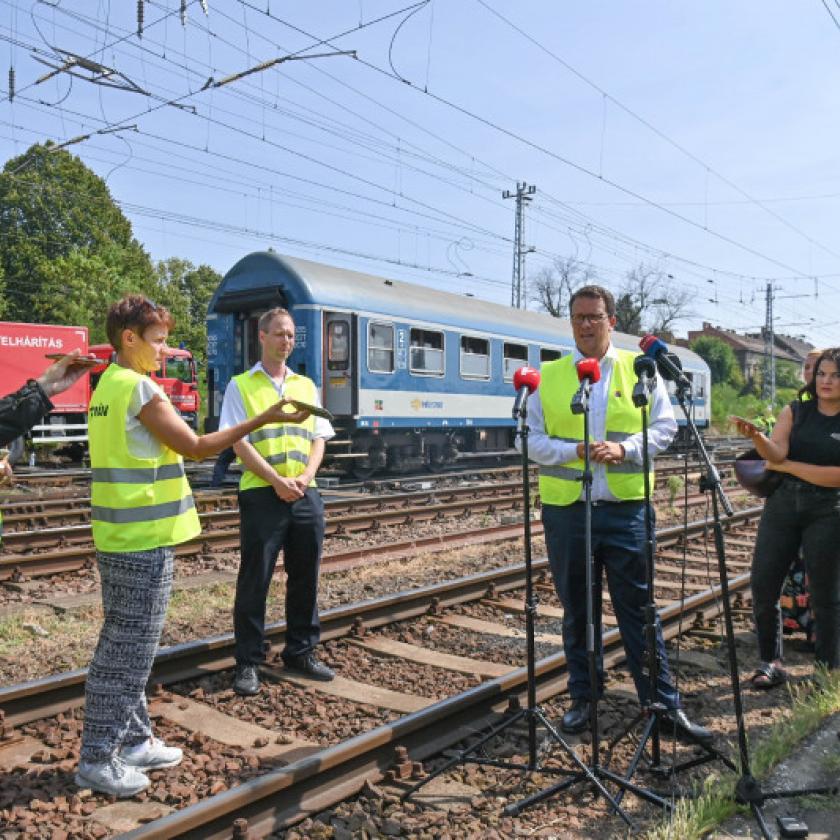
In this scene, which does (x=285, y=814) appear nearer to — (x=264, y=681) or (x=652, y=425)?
(x=264, y=681)

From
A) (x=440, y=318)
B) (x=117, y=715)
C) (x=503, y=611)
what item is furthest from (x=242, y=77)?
(x=117, y=715)

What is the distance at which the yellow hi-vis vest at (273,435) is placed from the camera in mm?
4902

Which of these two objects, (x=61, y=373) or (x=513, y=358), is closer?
(x=61, y=373)

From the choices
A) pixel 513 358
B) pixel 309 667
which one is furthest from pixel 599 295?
pixel 513 358

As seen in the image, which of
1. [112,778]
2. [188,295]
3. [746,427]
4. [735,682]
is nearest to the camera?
[735,682]

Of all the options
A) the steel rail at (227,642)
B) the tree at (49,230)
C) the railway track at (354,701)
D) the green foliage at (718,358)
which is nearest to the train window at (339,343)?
the steel rail at (227,642)

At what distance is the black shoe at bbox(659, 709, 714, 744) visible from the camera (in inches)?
163

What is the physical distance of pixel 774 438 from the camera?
5.06 meters

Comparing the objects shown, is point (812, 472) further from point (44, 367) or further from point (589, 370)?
point (44, 367)

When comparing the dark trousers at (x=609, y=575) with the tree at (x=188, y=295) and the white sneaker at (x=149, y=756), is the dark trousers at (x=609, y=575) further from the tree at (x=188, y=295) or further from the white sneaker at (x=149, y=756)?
the tree at (x=188, y=295)

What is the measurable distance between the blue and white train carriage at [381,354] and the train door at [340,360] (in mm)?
18

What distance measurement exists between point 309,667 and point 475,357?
1411cm

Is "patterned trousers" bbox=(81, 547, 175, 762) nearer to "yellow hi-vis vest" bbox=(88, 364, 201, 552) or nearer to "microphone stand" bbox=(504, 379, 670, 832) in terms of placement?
"yellow hi-vis vest" bbox=(88, 364, 201, 552)

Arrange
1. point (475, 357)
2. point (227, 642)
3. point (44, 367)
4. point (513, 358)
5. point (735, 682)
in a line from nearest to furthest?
point (735, 682) → point (227, 642) → point (475, 357) → point (513, 358) → point (44, 367)
